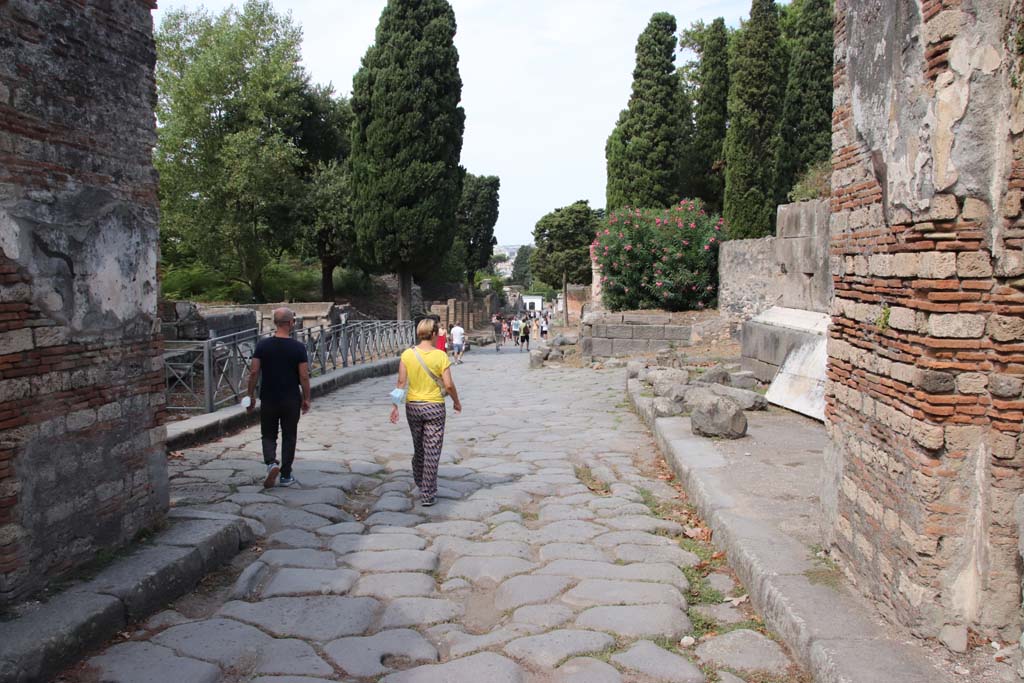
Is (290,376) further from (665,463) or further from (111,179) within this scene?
(665,463)

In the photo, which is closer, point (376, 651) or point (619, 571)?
point (376, 651)

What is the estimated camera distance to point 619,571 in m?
4.74

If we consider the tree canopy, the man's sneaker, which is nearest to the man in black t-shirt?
the man's sneaker

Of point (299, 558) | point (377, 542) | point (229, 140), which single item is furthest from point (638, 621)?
point (229, 140)

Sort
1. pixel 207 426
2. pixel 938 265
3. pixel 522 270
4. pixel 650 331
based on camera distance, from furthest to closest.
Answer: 1. pixel 522 270
2. pixel 650 331
3. pixel 207 426
4. pixel 938 265

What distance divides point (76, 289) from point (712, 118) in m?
29.9

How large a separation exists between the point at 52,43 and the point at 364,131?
77.6 feet

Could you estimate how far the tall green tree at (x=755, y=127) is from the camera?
2464 centimetres

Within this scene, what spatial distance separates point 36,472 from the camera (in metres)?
3.75

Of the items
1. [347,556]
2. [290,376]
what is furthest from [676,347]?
[347,556]

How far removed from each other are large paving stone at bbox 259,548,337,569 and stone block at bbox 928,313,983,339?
357cm

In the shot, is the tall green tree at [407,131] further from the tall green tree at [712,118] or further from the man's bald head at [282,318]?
the man's bald head at [282,318]

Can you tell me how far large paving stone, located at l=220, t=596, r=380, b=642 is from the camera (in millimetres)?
3900

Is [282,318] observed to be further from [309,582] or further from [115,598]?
[115,598]
